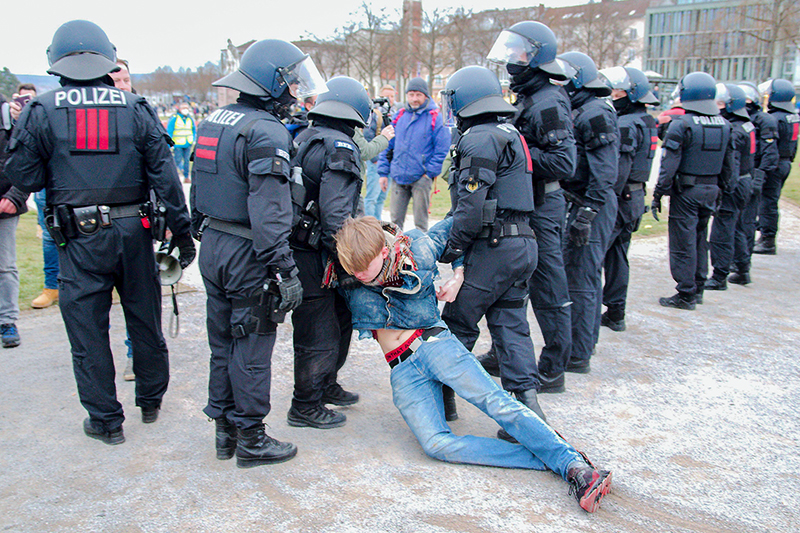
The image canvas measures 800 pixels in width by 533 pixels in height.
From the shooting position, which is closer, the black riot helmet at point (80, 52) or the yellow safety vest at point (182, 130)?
the black riot helmet at point (80, 52)

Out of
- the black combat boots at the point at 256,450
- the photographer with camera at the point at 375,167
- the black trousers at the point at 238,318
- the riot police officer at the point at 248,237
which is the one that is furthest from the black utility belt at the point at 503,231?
the photographer with camera at the point at 375,167

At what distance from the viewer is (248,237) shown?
3.25 m

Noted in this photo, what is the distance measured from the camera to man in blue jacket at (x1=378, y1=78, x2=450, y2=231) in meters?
8.04

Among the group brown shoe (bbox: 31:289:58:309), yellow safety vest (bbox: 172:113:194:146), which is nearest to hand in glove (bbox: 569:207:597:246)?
brown shoe (bbox: 31:289:58:309)

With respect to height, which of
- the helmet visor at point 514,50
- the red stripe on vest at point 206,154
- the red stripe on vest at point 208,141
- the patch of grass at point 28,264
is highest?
the helmet visor at point 514,50

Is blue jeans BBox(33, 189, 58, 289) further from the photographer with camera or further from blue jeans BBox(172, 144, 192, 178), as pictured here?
blue jeans BBox(172, 144, 192, 178)

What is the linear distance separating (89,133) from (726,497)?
3672 millimetres

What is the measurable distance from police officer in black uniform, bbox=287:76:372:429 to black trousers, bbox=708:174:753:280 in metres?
5.00

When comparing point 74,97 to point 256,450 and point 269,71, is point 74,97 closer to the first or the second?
point 269,71

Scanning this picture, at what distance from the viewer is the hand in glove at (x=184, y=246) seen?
379 cm

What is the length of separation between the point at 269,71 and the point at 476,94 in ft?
4.02

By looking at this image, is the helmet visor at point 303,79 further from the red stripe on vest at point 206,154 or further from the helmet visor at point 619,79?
the helmet visor at point 619,79

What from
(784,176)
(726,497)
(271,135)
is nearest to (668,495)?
(726,497)

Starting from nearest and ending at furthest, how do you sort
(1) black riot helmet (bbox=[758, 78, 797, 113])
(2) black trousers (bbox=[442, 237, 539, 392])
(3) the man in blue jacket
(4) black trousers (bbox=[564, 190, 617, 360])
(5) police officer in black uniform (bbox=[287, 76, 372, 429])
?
(5) police officer in black uniform (bbox=[287, 76, 372, 429]) < (2) black trousers (bbox=[442, 237, 539, 392]) < (4) black trousers (bbox=[564, 190, 617, 360]) < (3) the man in blue jacket < (1) black riot helmet (bbox=[758, 78, 797, 113])
